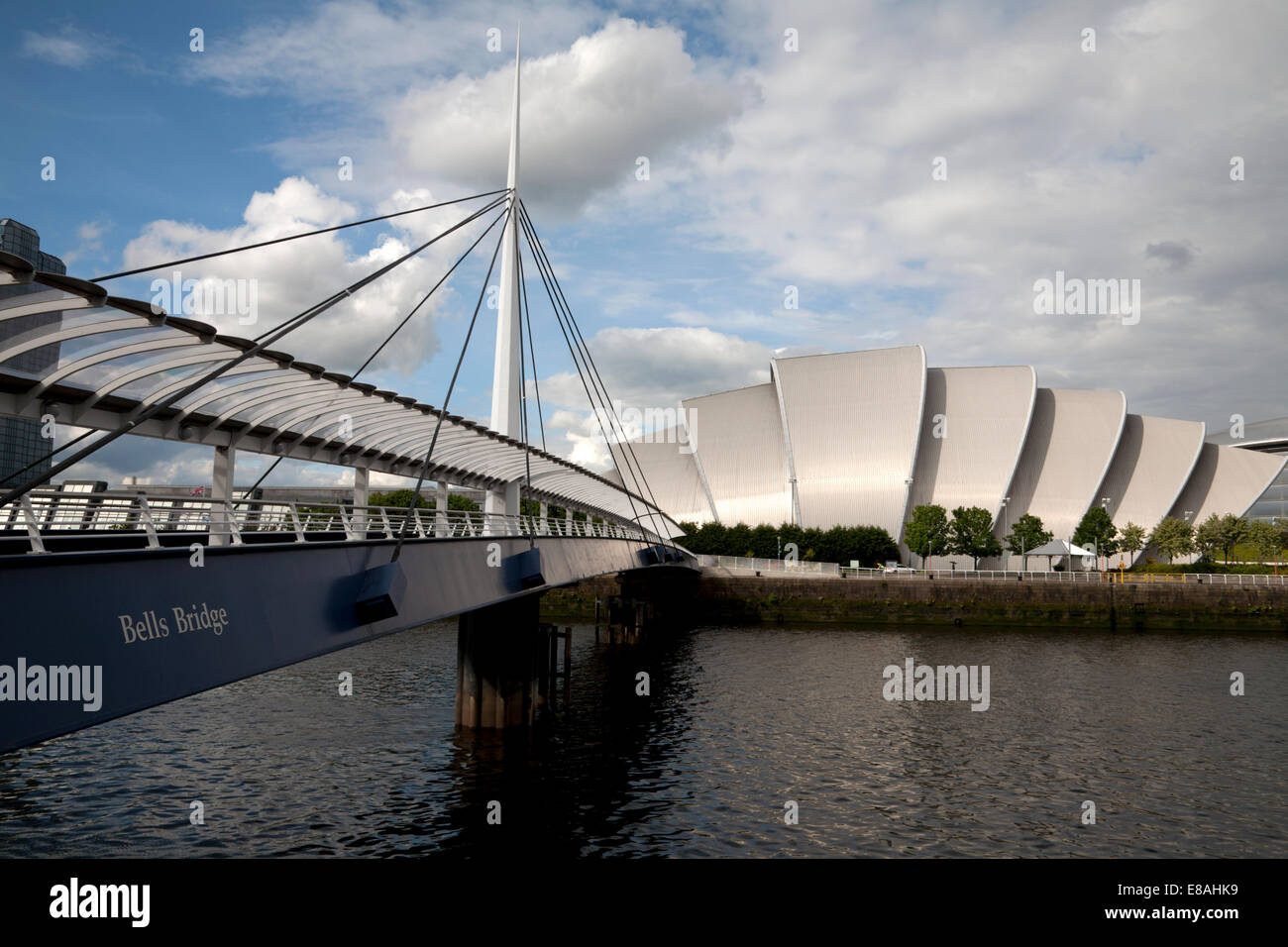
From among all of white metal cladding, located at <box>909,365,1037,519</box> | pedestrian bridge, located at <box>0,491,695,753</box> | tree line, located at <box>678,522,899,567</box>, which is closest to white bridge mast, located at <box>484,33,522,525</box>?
pedestrian bridge, located at <box>0,491,695,753</box>

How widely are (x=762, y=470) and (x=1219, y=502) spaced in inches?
1903

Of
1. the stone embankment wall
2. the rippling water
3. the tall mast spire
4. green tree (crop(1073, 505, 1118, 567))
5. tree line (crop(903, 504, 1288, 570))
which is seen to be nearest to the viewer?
the rippling water

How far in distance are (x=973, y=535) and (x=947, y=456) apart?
14.3 meters

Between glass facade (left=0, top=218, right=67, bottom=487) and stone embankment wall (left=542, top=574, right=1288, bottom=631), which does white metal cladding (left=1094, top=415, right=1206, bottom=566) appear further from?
glass facade (left=0, top=218, right=67, bottom=487)

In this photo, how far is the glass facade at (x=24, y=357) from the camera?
8531 mm

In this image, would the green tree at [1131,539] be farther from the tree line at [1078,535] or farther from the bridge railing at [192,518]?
the bridge railing at [192,518]

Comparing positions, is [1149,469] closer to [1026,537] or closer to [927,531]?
[1026,537]

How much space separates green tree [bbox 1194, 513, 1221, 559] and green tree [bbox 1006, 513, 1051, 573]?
48.8 feet

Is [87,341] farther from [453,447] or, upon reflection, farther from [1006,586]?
[1006,586]

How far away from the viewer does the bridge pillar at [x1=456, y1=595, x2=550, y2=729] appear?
73.4 ft

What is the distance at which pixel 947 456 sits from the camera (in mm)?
91000

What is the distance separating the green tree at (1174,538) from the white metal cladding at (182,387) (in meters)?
79.5

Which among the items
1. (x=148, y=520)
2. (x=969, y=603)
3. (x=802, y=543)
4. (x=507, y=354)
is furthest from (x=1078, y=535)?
(x=148, y=520)
